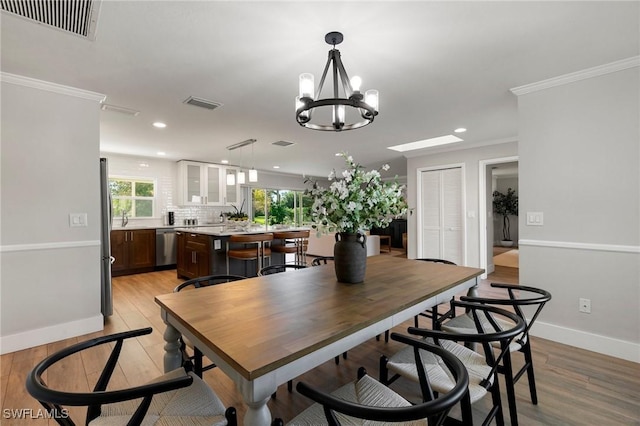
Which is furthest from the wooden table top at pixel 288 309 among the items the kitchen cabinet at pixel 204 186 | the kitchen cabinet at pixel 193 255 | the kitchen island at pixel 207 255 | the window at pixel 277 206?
the window at pixel 277 206

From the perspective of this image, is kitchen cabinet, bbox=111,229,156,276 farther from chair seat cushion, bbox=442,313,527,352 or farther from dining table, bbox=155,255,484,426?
chair seat cushion, bbox=442,313,527,352

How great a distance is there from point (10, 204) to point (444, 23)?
3768mm

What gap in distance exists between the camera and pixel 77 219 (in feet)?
9.45

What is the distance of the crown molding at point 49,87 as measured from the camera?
2512mm

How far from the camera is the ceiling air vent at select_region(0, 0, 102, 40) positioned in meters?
1.67

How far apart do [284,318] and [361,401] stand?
44 cm

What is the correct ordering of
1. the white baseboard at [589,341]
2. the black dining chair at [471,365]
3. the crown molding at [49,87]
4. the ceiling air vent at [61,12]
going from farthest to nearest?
the crown molding at [49,87]
the white baseboard at [589,341]
the ceiling air vent at [61,12]
the black dining chair at [471,365]

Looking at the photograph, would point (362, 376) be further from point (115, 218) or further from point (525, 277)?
point (115, 218)

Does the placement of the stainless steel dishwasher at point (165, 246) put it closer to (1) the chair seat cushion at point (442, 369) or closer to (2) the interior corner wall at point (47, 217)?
(2) the interior corner wall at point (47, 217)

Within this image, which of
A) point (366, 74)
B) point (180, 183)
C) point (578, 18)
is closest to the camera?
point (578, 18)

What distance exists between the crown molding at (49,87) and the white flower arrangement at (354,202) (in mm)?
2664

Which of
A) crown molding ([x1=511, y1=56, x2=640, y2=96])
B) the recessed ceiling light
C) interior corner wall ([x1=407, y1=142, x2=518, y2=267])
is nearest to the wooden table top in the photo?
crown molding ([x1=511, y1=56, x2=640, y2=96])

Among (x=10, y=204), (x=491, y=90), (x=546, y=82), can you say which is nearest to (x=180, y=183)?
(x=10, y=204)

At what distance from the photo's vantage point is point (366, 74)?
2516 mm
